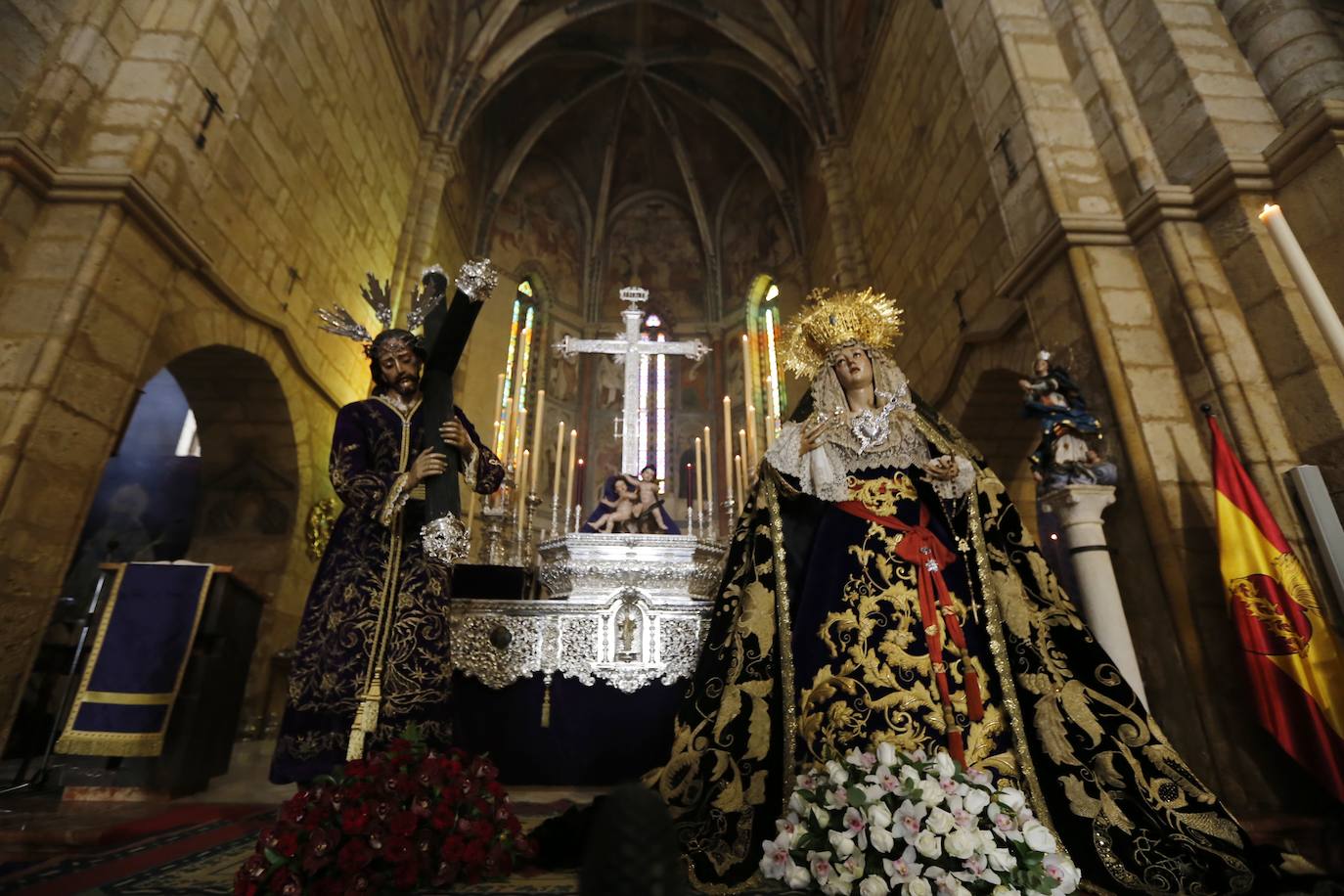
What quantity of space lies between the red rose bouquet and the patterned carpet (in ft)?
0.32

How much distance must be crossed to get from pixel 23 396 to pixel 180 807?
215 centimetres

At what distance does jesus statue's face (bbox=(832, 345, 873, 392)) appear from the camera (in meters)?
2.99

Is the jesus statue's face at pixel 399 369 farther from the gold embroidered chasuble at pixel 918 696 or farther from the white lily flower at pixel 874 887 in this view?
the white lily flower at pixel 874 887

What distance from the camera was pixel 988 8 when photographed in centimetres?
499

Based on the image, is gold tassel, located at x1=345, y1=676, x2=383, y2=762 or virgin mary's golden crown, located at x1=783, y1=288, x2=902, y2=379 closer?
gold tassel, located at x1=345, y1=676, x2=383, y2=762

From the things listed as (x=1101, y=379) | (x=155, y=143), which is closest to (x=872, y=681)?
(x=1101, y=379)

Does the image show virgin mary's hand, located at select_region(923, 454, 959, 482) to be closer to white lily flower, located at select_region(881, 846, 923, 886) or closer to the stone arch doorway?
white lily flower, located at select_region(881, 846, 923, 886)

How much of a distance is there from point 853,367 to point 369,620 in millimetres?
Result: 2278

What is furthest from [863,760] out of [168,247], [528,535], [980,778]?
[168,247]

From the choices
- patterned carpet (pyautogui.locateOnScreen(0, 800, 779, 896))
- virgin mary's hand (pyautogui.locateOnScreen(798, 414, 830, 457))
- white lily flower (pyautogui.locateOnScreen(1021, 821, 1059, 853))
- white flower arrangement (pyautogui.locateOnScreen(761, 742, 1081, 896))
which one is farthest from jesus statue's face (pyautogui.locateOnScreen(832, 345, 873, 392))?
patterned carpet (pyautogui.locateOnScreen(0, 800, 779, 896))

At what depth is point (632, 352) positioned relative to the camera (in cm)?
471

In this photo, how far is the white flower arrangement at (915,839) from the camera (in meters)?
1.67

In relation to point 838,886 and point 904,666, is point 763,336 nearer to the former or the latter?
point 904,666

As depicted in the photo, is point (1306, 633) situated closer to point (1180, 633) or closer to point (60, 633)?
point (1180, 633)
